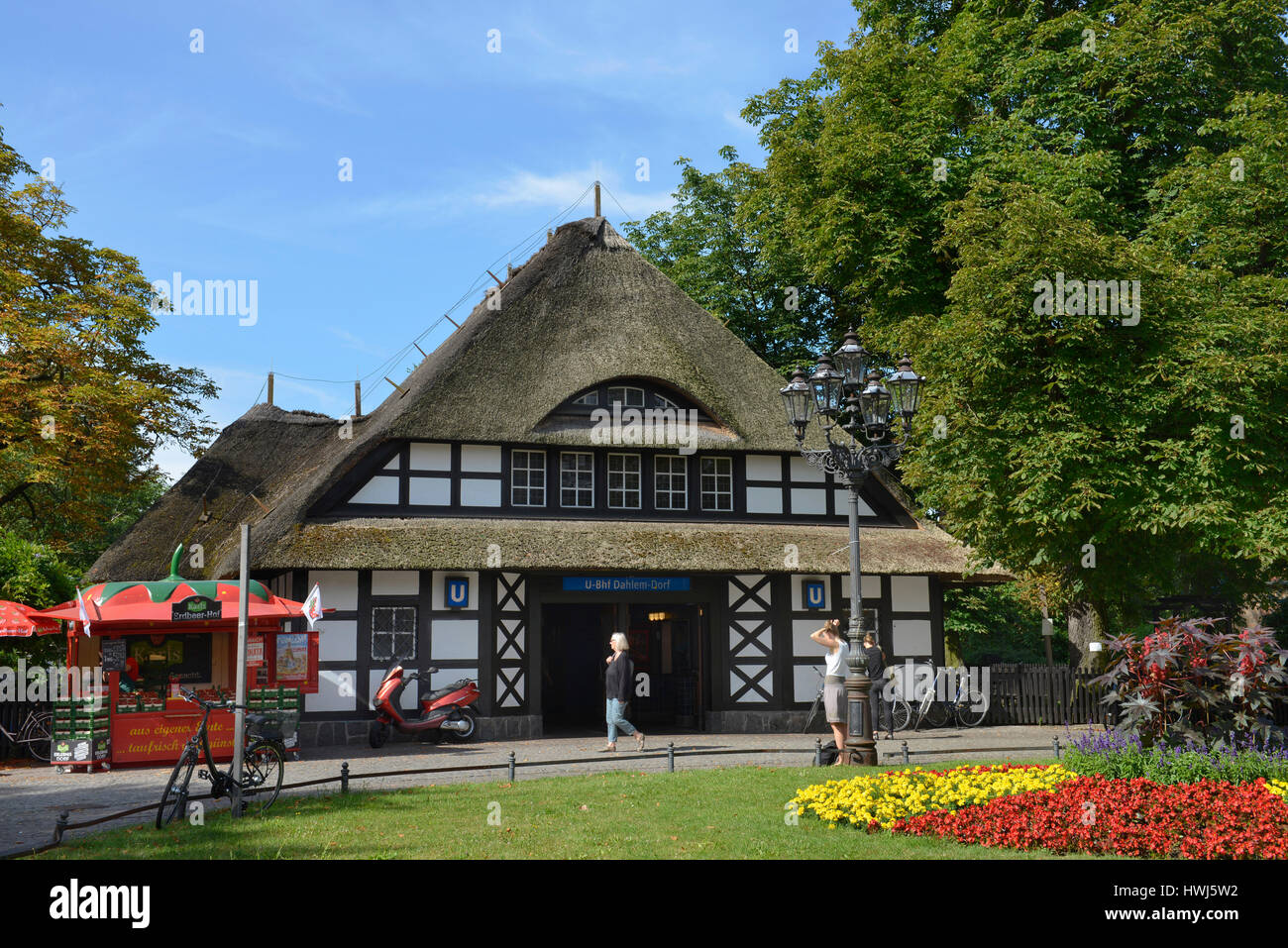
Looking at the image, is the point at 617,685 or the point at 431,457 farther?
the point at 431,457

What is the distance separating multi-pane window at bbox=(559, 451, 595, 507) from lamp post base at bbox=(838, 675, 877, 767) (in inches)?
367

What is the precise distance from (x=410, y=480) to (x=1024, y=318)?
11.9m

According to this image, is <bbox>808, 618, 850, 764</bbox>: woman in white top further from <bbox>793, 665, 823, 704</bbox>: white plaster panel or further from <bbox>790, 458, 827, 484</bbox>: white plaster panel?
<bbox>790, 458, 827, 484</bbox>: white plaster panel

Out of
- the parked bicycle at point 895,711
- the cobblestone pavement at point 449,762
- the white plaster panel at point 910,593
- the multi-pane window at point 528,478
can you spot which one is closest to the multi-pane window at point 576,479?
the multi-pane window at point 528,478

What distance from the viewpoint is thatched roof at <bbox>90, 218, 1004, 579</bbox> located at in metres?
20.4

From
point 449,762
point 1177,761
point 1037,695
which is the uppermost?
point 1177,761

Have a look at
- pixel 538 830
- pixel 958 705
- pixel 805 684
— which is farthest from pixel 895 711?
pixel 538 830

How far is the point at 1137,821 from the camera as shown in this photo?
8.67 metres

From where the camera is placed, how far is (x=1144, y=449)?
785 inches

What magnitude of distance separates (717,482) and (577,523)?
341cm

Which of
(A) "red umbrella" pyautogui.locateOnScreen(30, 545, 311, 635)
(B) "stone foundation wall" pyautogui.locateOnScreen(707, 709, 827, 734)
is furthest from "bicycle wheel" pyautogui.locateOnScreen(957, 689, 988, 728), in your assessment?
(A) "red umbrella" pyautogui.locateOnScreen(30, 545, 311, 635)

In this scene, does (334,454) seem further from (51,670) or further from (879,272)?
(879,272)

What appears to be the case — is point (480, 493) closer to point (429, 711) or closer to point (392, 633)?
point (392, 633)
